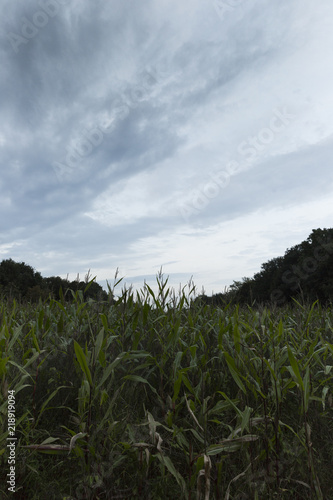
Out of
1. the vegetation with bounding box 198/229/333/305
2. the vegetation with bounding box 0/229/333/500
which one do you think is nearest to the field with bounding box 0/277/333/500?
the vegetation with bounding box 0/229/333/500

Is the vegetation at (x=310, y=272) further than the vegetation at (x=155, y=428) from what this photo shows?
Yes

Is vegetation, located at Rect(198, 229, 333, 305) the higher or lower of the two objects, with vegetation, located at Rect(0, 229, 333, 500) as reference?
higher

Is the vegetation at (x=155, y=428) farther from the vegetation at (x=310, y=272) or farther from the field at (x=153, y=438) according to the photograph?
the vegetation at (x=310, y=272)

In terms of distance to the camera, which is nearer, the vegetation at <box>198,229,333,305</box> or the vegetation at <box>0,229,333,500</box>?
the vegetation at <box>0,229,333,500</box>

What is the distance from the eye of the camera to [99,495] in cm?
202

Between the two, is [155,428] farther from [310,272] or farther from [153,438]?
[310,272]

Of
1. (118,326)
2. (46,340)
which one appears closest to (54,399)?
(46,340)

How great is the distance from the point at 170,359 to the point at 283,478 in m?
1.30

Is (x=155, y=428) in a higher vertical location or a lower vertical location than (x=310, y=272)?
lower

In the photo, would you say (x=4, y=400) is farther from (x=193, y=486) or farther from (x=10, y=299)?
(x=10, y=299)

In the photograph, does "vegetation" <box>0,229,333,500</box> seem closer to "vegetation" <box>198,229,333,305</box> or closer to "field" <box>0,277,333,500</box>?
"field" <box>0,277,333,500</box>

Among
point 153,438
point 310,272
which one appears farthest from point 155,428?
point 310,272

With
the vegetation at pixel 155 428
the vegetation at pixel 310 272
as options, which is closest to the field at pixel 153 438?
the vegetation at pixel 155 428

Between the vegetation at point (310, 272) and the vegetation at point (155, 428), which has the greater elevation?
the vegetation at point (310, 272)
